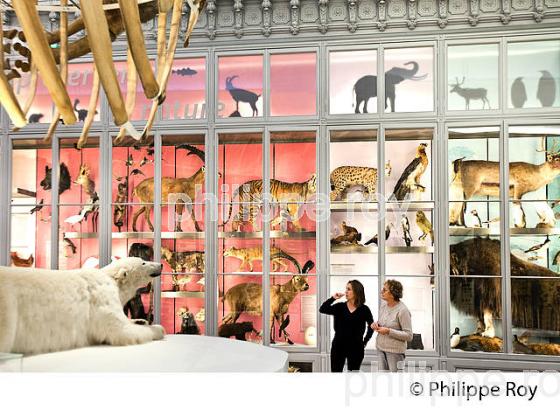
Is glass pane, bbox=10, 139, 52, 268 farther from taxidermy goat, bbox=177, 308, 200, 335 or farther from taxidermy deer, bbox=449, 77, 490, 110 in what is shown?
taxidermy deer, bbox=449, 77, 490, 110

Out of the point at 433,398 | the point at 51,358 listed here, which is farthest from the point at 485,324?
the point at 433,398

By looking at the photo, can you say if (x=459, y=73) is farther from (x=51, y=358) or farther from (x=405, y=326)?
(x=51, y=358)

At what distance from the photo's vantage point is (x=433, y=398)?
1.24 feet

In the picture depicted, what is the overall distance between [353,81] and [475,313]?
2123mm

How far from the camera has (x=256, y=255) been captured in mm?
3939

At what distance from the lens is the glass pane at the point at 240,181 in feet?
13.0

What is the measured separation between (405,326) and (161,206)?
226 cm

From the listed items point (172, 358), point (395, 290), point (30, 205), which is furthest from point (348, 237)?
point (30, 205)

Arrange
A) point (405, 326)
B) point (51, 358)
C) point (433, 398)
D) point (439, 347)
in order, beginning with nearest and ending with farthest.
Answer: point (433, 398), point (51, 358), point (405, 326), point (439, 347)

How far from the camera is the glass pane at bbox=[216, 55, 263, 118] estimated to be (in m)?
3.99

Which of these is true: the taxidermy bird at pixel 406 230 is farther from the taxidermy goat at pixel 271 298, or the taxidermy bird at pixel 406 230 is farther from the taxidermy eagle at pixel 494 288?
the taxidermy goat at pixel 271 298

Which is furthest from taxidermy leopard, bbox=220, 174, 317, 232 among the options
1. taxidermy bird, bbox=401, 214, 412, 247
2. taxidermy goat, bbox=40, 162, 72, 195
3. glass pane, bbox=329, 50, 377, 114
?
taxidermy goat, bbox=40, 162, 72, 195

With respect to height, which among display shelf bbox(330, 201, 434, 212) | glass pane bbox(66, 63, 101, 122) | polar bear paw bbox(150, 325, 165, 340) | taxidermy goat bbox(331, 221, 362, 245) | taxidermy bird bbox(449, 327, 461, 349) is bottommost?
taxidermy bird bbox(449, 327, 461, 349)

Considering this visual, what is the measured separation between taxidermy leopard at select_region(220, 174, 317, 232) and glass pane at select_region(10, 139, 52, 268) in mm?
1655
